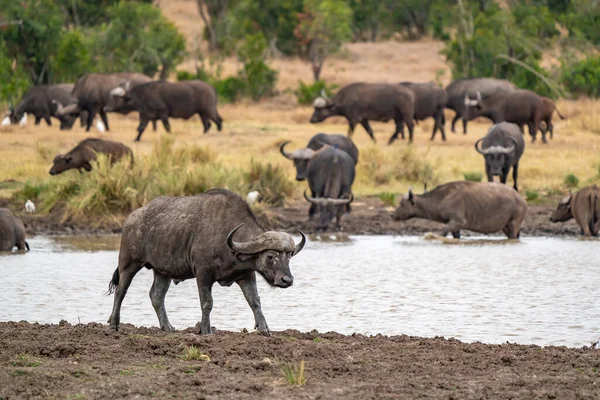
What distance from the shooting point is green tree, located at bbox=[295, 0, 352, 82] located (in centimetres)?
4784

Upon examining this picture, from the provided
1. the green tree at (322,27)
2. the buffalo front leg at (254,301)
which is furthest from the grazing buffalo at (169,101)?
the buffalo front leg at (254,301)

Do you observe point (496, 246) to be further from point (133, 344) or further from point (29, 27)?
point (29, 27)

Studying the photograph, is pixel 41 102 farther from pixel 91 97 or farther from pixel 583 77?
pixel 583 77

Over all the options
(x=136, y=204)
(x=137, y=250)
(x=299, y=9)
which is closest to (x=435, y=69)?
(x=299, y=9)

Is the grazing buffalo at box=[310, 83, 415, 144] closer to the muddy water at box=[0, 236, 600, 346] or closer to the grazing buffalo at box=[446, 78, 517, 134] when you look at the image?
the grazing buffalo at box=[446, 78, 517, 134]

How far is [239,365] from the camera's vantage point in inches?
285

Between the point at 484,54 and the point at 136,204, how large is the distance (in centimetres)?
2475

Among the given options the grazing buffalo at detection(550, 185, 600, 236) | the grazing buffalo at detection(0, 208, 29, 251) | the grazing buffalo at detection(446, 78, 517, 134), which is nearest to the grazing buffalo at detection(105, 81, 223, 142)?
the grazing buffalo at detection(446, 78, 517, 134)

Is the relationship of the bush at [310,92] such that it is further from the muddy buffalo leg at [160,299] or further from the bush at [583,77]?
the muddy buffalo leg at [160,299]

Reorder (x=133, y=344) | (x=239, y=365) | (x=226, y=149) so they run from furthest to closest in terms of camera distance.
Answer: (x=226, y=149), (x=133, y=344), (x=239, y=365)

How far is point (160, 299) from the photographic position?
8930mm

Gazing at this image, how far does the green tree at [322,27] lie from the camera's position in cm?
4784

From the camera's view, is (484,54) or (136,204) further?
(484,54)

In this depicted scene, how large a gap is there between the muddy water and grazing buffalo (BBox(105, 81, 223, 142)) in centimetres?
1353
